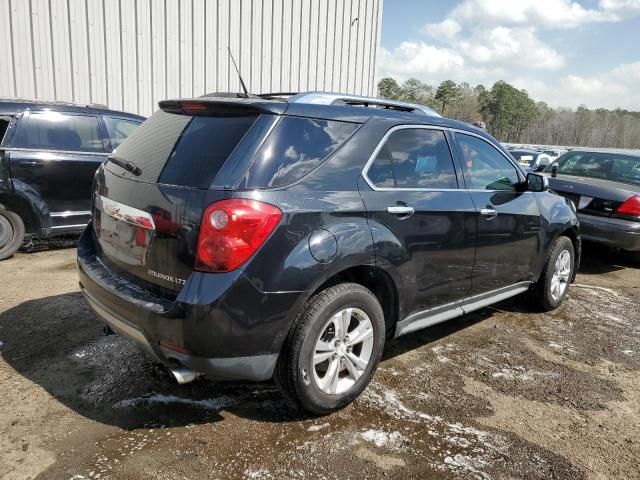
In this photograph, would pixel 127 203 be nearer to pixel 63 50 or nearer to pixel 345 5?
pixel 63 50

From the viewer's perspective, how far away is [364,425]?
2.76 metres

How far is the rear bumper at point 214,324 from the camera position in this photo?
90.7 inches

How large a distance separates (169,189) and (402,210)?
1352mm

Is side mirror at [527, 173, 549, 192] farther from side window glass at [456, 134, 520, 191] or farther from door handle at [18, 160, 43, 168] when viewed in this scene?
door handle at [18, 160, 43, 168]

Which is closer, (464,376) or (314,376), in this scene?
(314,376)

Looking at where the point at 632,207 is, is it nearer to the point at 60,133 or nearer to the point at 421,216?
the point at 421,216

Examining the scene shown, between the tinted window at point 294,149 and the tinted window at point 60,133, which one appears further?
the tinted window at point 60,133

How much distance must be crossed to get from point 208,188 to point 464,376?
7.19 ft

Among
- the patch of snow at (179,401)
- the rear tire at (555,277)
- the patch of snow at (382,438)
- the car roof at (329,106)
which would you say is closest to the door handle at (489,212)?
the car roof at (329,106)

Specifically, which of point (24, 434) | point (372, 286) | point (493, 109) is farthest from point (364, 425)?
point (493, 109)

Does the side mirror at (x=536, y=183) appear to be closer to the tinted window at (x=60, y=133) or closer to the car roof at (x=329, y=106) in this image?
the car roof at (x=329, y=106)

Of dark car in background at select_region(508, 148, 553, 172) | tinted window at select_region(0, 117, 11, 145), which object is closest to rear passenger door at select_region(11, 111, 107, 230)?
tinted window at select_region(0, 117, 11, 145)

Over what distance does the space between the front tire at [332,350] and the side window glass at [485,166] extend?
1461mm

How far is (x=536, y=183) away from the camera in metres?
4.27
